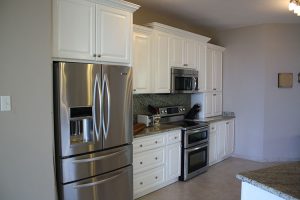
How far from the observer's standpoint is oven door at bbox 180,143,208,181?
12.8ft

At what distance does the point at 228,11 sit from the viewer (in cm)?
424

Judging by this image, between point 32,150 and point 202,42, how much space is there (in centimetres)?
363

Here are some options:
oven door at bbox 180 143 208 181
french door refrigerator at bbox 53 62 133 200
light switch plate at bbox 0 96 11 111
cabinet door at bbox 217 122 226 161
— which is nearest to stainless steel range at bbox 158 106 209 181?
oven door at bbox 180 143 208 181

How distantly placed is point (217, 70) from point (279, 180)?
4.19 meters

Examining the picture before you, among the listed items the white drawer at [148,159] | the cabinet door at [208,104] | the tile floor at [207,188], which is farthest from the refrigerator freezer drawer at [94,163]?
the cabinet door at [208,104]

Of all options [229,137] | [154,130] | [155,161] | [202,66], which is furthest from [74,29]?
[229,137]

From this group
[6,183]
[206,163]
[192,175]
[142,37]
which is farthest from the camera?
[206,163]

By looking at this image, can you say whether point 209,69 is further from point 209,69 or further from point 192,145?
point 192,145

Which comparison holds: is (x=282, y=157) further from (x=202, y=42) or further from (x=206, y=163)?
(x=202, y=42)

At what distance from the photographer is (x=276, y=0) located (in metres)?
3.64

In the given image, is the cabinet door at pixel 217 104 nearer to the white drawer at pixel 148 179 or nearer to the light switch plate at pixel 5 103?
the white drawer at pixel 148 179

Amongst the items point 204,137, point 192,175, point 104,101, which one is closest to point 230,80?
point 204,137

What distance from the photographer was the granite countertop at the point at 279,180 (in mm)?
A: 1280

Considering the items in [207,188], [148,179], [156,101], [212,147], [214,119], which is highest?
[156,101]
